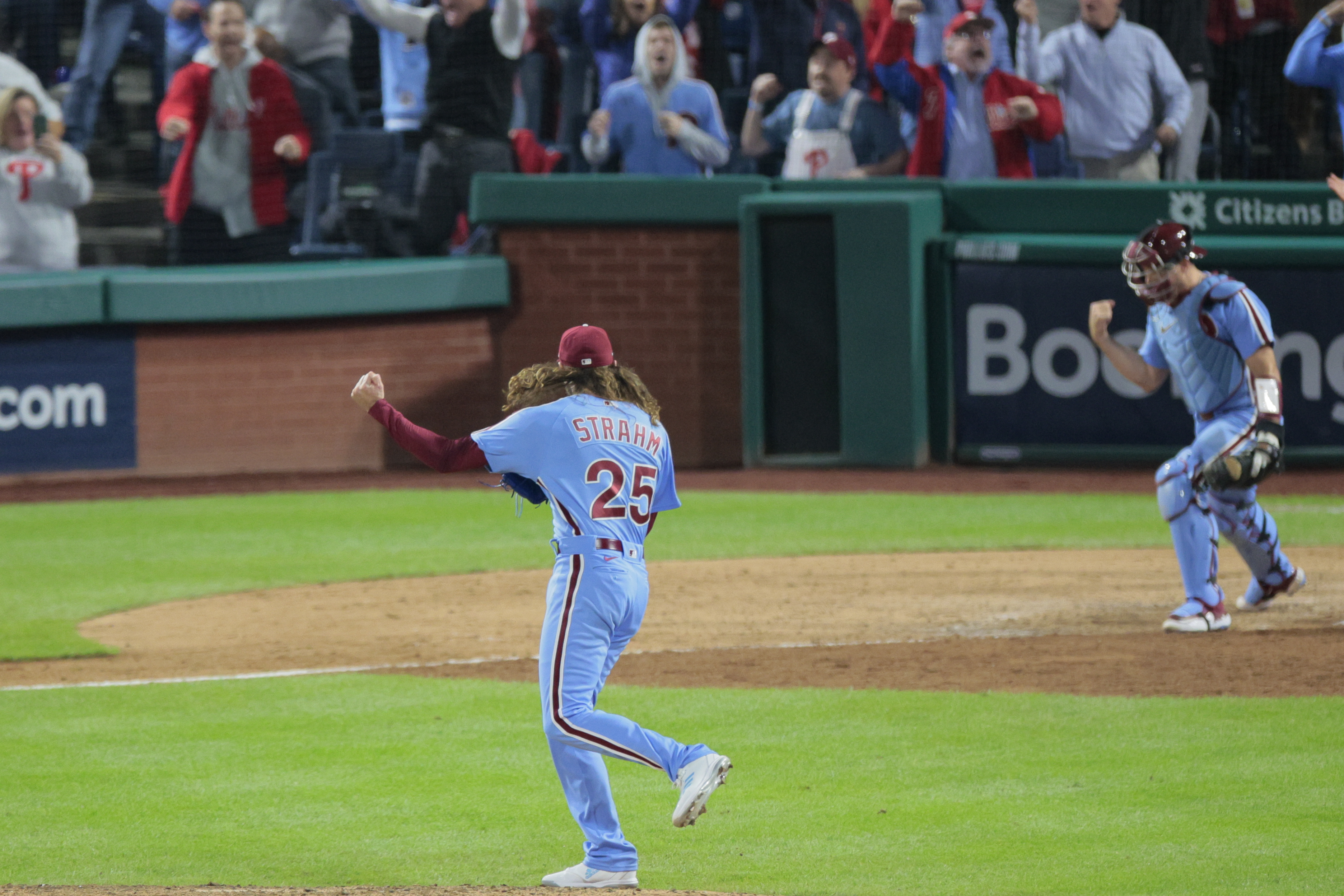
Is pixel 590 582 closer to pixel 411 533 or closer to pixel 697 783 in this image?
pixel 697 783

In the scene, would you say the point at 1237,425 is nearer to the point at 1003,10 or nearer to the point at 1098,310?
the point at 1098,310

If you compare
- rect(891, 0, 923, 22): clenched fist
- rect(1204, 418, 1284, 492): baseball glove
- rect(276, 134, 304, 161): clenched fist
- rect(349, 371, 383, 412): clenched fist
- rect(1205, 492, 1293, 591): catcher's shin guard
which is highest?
rect(891, 0, 923, 22): clenched fist

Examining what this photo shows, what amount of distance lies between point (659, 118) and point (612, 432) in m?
9.24

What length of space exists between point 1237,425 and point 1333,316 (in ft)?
18.3

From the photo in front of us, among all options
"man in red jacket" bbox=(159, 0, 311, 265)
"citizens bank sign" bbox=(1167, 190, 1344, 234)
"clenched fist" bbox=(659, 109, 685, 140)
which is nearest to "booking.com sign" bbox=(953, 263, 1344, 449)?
"citizens bank sign" bbox=(1167, 190, 1344, 234)

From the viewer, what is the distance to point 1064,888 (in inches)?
189

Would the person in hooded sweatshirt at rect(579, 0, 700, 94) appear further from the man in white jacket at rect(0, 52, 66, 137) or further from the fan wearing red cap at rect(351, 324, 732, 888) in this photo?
the fan wearing red cap at rect(351, 324, 732, 888)

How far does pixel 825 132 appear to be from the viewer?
14.2 m

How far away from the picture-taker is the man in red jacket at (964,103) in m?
13.2

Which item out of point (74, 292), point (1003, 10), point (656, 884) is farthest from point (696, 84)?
point (656, 884)

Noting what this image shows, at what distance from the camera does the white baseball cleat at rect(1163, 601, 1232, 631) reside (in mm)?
8547

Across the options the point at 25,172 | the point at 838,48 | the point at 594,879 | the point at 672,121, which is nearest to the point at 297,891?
the point at 594,879

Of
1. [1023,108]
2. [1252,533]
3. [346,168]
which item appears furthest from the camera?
[346,168]

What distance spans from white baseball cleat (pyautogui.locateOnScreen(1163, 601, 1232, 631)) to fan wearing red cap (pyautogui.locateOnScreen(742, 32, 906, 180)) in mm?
6151
